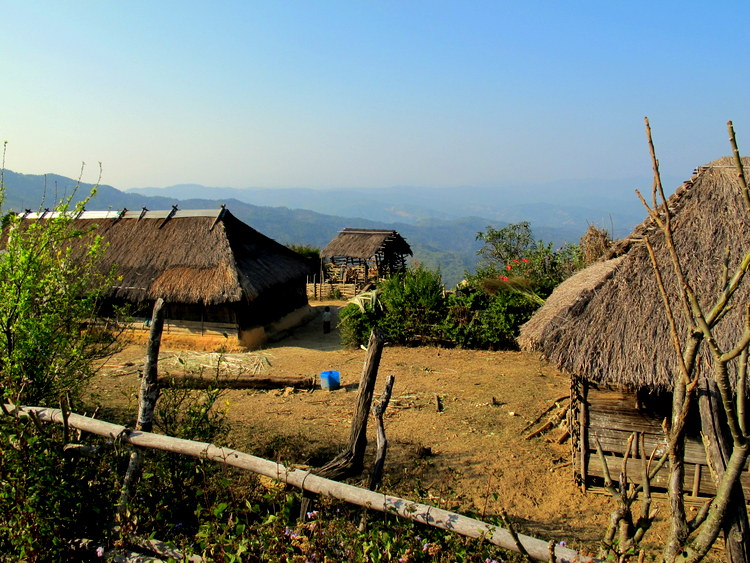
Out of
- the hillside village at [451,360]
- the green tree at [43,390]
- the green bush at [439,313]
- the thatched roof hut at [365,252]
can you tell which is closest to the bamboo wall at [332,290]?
the thatched roof hut at [365,252]

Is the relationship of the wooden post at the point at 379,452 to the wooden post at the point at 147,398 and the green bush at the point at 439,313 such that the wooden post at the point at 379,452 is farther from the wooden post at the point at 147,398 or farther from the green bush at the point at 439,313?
the green bush at the point at 439,313

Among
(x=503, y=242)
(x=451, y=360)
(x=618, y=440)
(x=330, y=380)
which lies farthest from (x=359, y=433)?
(x=503, y=242)

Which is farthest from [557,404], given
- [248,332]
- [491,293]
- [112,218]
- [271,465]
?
[112,218]

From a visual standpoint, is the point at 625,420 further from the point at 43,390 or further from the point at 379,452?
the point at 43,390

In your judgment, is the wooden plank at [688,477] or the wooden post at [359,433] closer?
the wooden post at [359,433]

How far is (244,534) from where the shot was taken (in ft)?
11.5

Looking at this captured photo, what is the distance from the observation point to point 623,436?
6.37m

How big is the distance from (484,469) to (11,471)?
5.32m

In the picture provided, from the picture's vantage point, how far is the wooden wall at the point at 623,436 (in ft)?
20.0

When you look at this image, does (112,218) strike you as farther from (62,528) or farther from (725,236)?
(725,236)

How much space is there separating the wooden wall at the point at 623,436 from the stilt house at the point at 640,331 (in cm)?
1

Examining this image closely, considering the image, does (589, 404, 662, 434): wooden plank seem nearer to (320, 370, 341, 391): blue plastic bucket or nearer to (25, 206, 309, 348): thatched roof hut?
(320, 370, 341, 391): blue plastic bucket

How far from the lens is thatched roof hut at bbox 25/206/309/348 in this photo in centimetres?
1401

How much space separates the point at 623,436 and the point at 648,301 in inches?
65.0
